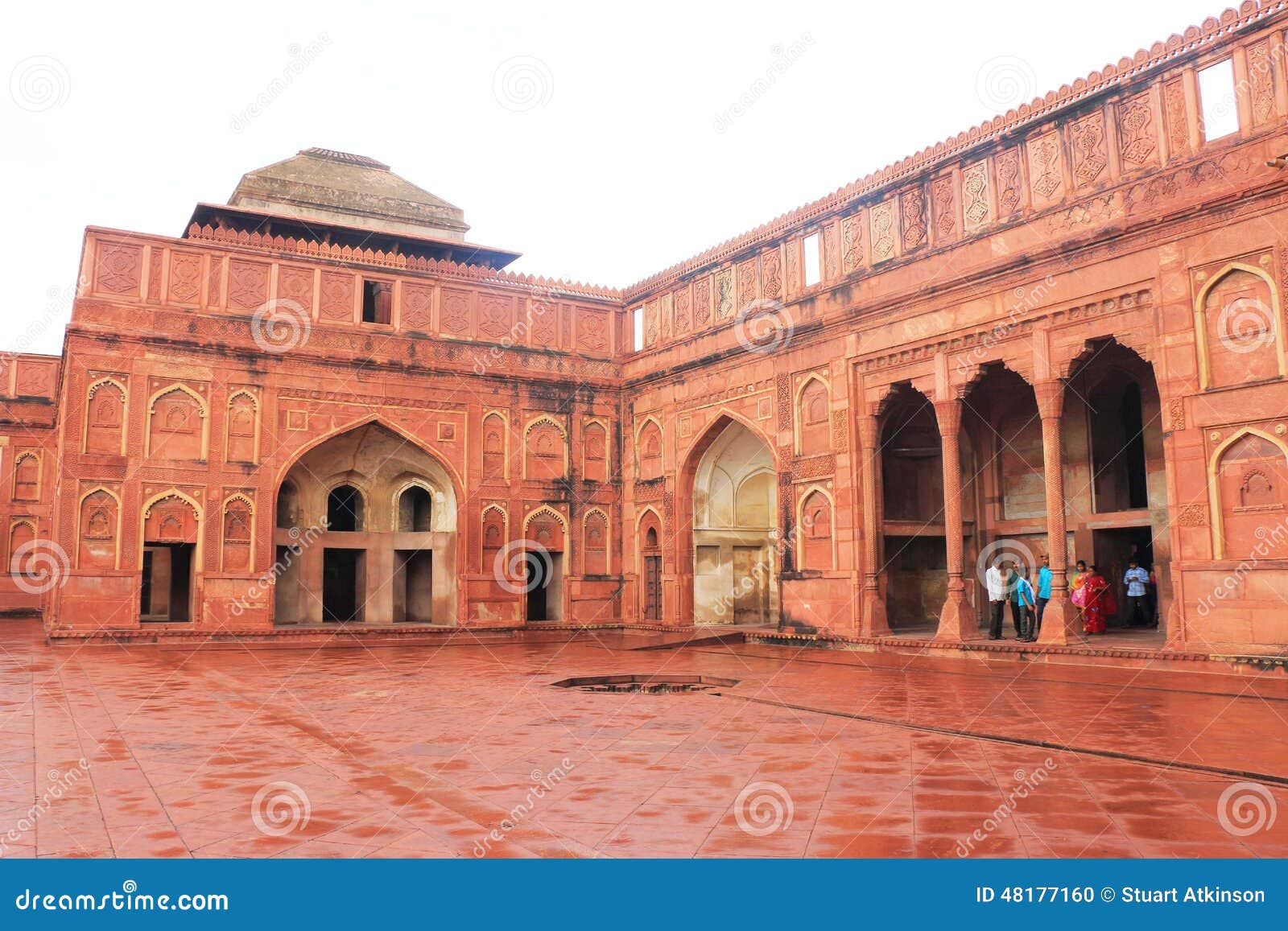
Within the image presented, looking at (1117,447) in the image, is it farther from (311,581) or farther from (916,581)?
(311,581)

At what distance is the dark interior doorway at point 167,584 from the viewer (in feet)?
64.0

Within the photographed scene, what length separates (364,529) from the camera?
66.7 ft

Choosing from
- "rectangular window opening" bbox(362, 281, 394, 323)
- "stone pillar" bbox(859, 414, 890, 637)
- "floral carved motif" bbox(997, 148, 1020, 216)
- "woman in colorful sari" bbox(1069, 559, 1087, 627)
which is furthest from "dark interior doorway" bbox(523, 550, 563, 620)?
"floral carved motif" bbox(997, 148, 1020, 216)

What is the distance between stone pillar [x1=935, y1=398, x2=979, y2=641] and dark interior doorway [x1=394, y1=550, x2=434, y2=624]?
1073cm

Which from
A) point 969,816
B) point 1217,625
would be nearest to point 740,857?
point 969,816

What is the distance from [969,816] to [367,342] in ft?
51.5

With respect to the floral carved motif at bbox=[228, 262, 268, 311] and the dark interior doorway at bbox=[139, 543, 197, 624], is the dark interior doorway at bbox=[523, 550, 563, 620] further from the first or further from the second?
the floral carved motif at bbox=[228, 262, 268, 311]

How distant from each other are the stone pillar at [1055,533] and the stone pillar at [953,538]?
1.29 meters

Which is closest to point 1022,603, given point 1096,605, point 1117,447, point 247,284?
point 1096,605

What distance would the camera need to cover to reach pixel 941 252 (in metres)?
14.1

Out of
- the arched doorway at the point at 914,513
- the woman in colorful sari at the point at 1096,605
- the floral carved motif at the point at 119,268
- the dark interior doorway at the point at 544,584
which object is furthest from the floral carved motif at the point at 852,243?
the floral carved motif at the point at 119,268

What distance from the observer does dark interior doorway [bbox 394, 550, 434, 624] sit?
68.1 feet

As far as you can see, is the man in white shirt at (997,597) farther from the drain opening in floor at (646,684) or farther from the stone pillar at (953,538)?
the drain opening in floor at (646,684)

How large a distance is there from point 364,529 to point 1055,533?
42.5ft
